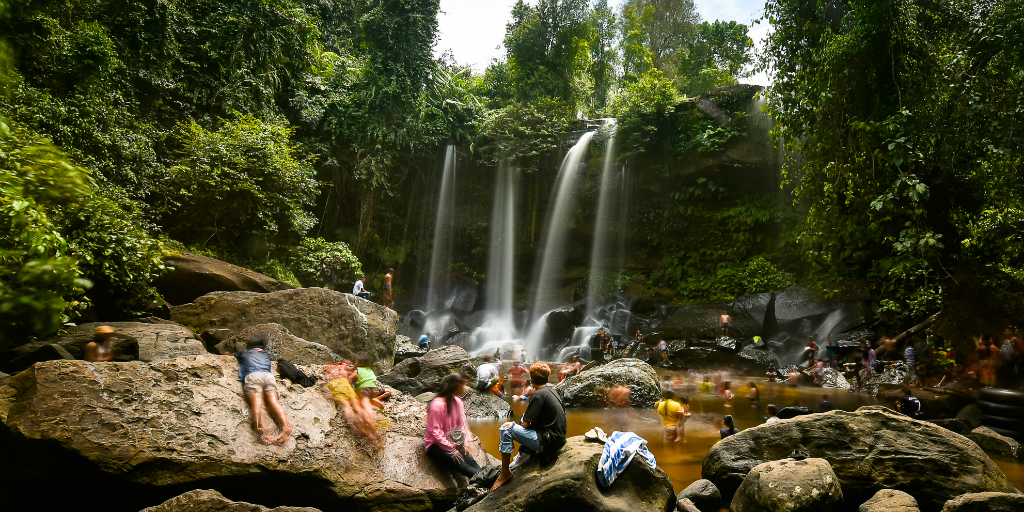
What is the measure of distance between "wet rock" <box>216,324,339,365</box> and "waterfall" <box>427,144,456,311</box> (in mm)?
15059

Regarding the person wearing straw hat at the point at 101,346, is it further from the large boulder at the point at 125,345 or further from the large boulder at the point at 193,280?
the large boulder at the point at 193,280

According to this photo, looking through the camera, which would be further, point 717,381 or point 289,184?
point 289,184

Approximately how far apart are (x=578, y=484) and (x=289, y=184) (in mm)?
13452

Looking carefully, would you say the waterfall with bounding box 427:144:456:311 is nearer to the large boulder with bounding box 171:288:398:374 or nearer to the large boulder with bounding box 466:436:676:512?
the large boulder with bounding box 171:288:398:374

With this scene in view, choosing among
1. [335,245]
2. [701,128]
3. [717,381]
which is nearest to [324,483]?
[717,381]

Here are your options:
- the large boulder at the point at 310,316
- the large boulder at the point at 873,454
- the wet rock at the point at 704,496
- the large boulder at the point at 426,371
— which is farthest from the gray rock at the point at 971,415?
the large boulder at the point at 310,316

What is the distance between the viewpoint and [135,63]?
1409 centimetres

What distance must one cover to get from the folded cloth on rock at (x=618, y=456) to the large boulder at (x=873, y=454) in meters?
1.47

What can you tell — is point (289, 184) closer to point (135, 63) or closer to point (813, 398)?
point (135, 63)

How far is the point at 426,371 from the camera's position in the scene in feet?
33.1

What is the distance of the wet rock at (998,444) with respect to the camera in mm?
6844

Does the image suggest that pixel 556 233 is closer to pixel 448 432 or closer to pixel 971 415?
pixel 971 415

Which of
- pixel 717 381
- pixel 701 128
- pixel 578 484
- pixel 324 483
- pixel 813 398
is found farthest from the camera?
pixel 701 128

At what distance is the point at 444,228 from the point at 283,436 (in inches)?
777
